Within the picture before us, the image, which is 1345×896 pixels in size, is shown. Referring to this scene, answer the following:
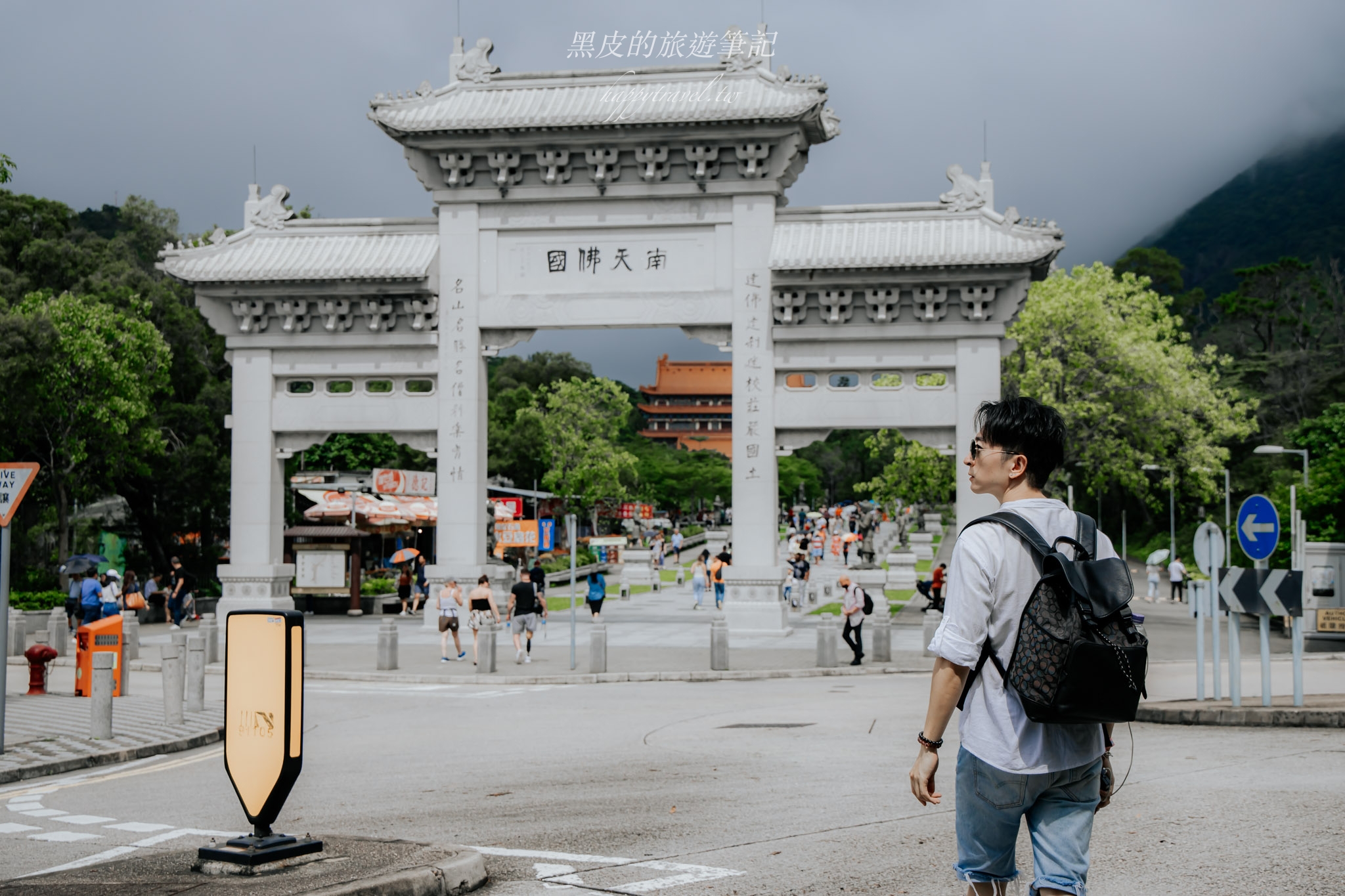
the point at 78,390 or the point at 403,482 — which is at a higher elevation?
the point at 78,390

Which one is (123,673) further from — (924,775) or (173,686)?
(924,775)

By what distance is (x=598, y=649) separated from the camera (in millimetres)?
21172

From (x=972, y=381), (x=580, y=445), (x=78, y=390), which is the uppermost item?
(x=580, y=445)

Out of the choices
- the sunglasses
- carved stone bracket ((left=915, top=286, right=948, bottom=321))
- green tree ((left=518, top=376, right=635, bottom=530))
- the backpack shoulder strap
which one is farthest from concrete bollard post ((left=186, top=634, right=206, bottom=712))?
green tree ((left=518, top=376, right=635, bottom=530))

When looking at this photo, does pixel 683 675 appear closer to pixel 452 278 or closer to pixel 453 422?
pixel 453 422

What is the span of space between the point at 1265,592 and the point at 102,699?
12910 mm

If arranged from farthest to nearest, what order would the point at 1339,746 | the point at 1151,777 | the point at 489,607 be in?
the point at 489,607 < the point at 1339,746 < the point at 1151,777

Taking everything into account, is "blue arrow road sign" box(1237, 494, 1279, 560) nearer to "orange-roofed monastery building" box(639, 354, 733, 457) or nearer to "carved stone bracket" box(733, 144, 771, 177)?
"carved stone bracket" box(733, 144, 771, 177)

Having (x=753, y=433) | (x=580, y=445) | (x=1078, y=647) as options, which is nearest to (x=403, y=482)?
(x=753, y=433)

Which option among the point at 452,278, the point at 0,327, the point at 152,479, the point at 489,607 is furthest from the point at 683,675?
the point at 152,479

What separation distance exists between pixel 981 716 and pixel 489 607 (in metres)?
19.7

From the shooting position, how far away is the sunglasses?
4.55 m

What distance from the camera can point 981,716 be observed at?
4.27m

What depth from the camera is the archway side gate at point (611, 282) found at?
94.4 feet
